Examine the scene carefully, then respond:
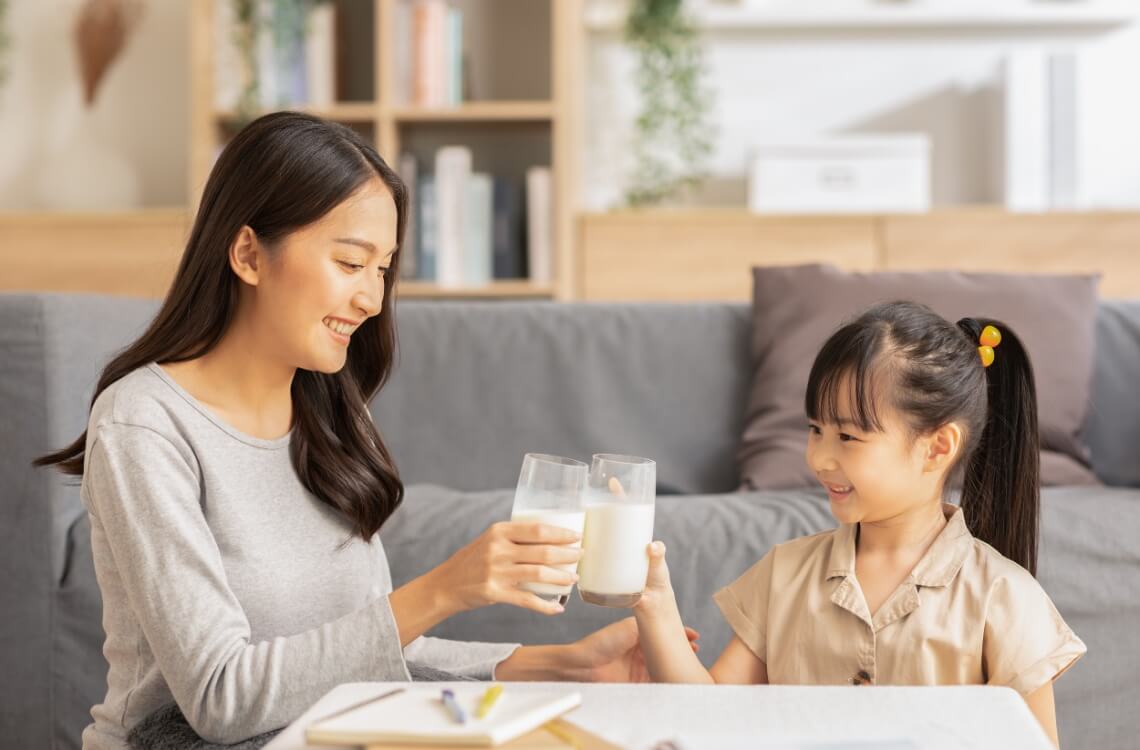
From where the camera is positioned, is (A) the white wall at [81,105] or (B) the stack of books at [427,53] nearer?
(B) the stack of books at [427,53]

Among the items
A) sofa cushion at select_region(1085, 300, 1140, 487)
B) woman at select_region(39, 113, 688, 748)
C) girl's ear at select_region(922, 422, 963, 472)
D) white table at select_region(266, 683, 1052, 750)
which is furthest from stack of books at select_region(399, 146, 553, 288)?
white table at select_region(266, 683, 1052, 750)

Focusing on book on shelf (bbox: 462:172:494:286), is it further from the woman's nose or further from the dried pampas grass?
the woman's nose

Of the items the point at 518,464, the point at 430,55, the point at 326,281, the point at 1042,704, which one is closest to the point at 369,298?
the point at 326,281

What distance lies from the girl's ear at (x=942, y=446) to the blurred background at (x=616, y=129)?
2.14 m

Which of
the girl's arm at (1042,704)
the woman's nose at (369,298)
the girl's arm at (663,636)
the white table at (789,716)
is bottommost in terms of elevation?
the girl's arm at (1042,704)

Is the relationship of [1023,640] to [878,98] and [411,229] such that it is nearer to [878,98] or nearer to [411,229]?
[411,229]

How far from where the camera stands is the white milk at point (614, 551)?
3.38ft

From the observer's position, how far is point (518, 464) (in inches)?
86.9

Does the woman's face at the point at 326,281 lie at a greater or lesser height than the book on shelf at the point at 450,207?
lesser

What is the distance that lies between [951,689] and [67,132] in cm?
377

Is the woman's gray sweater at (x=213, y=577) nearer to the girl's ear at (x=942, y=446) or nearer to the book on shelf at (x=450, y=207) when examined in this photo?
the girl's ear at (x=942, y=446)

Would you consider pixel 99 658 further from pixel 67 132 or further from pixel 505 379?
pixel 67 132

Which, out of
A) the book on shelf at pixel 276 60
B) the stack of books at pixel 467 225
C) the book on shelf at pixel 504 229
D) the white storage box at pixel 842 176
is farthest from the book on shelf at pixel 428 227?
the white storage box at pixel 842 176

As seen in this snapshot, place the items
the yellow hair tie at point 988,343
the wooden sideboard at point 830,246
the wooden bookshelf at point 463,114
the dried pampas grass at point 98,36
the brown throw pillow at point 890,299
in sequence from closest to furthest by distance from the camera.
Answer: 1. the yellow hair tie at point 988,343
2. the brown throw pillow at point 890,299
3. the wooden sideboard at point 830,246
4. the wooden bookshelf at point 463,114
5. the dried pampas grass at point 98,36
